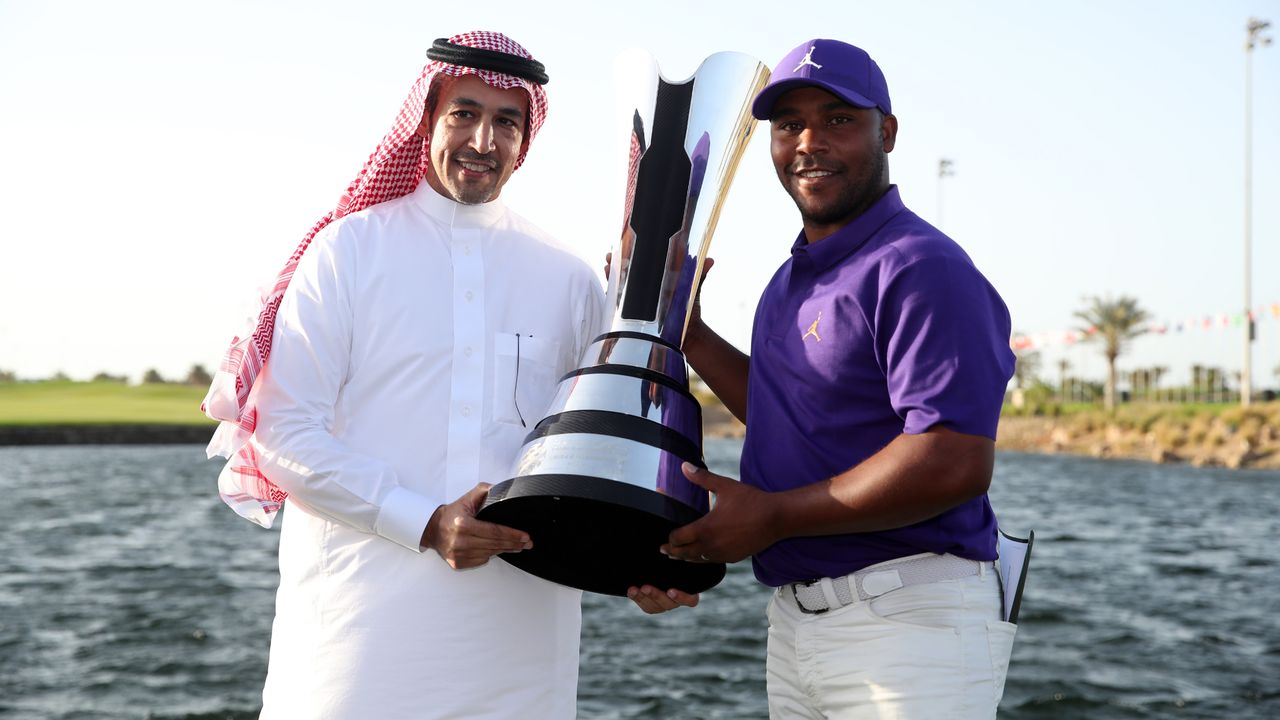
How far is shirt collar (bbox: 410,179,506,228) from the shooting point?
109 inches

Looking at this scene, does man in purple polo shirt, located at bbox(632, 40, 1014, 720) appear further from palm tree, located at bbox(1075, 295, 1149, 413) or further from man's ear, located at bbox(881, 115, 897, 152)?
palm tree, located at bbox(1075, 295, 1149, 413)

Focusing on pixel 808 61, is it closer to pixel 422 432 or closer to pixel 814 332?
pixel 814 332

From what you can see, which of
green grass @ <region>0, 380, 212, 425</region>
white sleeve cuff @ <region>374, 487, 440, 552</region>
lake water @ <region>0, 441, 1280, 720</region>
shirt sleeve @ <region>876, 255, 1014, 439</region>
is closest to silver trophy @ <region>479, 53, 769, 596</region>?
white sleeve cuff @ <region>374, 487, 440, 552</region>

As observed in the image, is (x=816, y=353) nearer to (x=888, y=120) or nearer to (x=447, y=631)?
(x=888, y=120)

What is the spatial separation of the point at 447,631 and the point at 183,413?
53.5m

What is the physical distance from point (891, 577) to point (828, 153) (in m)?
0.94

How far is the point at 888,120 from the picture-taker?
249 centimetres

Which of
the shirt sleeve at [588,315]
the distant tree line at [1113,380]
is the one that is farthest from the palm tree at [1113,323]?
the shirt sleeve at [588,315]

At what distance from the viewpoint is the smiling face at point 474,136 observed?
2.61 metres

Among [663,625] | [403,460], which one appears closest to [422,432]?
[403,460]

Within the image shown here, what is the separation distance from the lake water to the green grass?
2144cm

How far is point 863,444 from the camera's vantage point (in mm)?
2311

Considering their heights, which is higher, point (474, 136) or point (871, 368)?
point (474, 136)

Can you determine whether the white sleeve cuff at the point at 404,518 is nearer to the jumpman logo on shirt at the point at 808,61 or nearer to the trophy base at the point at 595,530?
the trophy base at the point at 595,530
